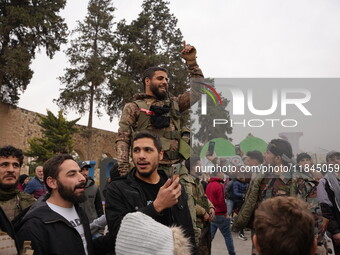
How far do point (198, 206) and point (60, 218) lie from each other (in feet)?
7.60

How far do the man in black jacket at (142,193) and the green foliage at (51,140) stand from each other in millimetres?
18191

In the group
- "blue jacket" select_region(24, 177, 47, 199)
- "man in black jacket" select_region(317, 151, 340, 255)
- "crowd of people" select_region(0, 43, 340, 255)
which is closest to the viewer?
"crowd of people" select_region(0, 43, 340, 255)

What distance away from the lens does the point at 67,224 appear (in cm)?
270

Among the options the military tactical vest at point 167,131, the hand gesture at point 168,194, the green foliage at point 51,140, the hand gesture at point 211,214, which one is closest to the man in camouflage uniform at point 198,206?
the hand gesture at point 211,214

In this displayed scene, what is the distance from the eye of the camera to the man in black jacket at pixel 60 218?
255 cm

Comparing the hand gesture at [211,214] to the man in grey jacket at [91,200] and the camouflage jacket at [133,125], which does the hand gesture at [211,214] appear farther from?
the man in grey jacket at [91,200]

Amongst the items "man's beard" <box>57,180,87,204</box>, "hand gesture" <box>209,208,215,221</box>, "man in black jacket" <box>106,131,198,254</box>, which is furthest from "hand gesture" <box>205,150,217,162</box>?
"man's beard" <box>57,180,87,204</box>

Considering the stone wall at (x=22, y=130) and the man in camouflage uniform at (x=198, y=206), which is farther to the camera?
the stone wall at (x=22, y=130)

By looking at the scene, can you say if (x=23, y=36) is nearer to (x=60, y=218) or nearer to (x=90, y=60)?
(x=90, y=60)

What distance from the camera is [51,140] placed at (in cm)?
2184

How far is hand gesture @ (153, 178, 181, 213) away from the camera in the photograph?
2221 mm

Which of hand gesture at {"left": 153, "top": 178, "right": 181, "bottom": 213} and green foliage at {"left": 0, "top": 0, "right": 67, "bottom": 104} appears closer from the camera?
hand gesture at {"left": 153, "top": 178, "right": 181, "bottom": 213}

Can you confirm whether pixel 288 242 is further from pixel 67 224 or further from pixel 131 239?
pixel 67 224

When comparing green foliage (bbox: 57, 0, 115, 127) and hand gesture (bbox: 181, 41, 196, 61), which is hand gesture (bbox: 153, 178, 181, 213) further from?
green foliage (bbox: 57, 0, 115, 127)
